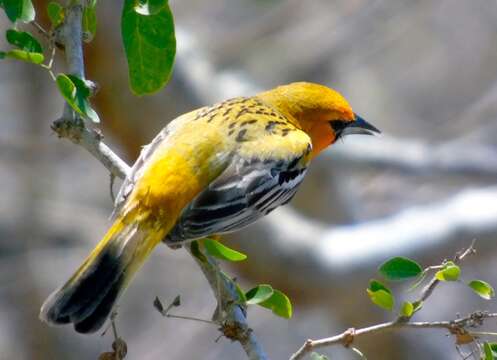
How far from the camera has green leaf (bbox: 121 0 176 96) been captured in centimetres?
348

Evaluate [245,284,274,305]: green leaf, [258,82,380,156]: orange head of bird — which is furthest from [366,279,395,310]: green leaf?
[258,82,380,156]: orange head of bird

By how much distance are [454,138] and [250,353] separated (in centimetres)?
661

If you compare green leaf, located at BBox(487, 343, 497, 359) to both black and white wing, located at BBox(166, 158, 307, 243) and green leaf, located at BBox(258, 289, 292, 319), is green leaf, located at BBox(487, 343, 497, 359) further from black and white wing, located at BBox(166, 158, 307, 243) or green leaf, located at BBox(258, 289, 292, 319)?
black and white wing, located at BBox(166, 158, 307, 243)

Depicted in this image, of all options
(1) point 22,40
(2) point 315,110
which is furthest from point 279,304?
(2) point 315,110

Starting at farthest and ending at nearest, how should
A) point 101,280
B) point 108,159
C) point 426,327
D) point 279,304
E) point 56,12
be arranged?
point 108,159, point 101,280, point 56,12, point 279,304, point 426,327

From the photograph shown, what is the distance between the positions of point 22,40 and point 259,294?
3.72ft

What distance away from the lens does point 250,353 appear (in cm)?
366

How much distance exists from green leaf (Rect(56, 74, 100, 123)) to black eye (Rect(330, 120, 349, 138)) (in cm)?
227

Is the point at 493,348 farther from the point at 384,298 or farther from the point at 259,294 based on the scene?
A: the point at 259,294

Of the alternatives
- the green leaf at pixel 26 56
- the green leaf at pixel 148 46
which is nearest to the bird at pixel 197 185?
the green leaf at pixel 148 46

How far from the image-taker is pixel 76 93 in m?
3.56

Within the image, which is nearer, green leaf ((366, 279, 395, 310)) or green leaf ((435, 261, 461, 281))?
green leaf ((435, 261, 461, 281))

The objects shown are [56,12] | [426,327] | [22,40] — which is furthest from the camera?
[56,12]

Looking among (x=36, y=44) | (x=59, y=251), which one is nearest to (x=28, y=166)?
(x=59, y=251)
